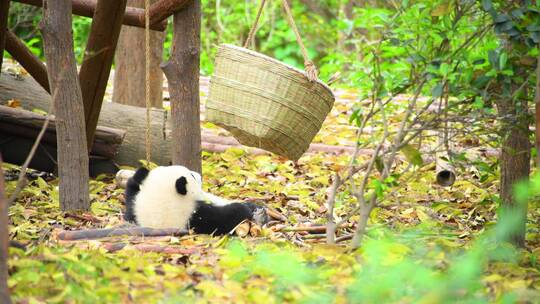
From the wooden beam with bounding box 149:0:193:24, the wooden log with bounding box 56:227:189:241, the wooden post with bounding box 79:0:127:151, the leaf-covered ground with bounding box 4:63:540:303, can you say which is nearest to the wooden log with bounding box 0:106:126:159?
the wooden post with bounding box 79:0:127:151

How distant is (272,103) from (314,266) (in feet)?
3.73

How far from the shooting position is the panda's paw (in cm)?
412

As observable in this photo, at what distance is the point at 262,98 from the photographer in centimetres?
403

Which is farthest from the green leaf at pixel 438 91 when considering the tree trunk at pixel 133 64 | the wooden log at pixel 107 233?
the tree trunk at pixel 133 64

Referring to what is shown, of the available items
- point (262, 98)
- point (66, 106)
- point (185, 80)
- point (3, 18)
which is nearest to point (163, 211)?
point (262, 98)

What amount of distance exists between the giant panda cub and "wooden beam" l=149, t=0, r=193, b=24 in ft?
3.48

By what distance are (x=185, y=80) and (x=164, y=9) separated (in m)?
0.44

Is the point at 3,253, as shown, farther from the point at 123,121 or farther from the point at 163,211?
the point at 123,121

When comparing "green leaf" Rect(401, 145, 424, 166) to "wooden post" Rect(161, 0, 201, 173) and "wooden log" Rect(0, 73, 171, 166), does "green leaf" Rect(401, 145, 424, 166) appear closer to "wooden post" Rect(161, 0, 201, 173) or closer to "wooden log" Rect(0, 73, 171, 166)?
"wooden post" Rect(161, 0, 201, 173)

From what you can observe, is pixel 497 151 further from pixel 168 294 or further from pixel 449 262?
pixel 168 294

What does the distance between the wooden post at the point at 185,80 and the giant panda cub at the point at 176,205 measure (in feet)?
2.23

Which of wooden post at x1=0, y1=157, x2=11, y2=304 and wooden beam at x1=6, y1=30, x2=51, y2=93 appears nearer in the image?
wooden post at x1=0, y1=157, x2=11, y2=304

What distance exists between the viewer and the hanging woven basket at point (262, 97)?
400 cm

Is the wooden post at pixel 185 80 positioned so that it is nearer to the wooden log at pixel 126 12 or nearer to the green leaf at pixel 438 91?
the wooden log at pixel 126 12
